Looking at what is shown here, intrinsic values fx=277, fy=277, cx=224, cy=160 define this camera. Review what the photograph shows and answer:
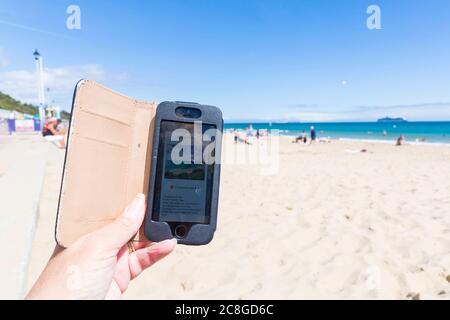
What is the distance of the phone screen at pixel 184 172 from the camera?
4.83 ft

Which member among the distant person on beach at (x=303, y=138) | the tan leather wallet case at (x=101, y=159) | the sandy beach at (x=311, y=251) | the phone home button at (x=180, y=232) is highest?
the distant person on beach at (x=303, y=138)

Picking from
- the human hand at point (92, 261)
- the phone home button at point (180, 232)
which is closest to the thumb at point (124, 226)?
the human hand at point (92, 261)

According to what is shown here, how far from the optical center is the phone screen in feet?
4.83

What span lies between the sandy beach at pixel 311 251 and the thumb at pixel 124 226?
50.3 inches

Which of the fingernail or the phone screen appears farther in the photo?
the phone screen

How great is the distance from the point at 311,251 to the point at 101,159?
97.8 inches

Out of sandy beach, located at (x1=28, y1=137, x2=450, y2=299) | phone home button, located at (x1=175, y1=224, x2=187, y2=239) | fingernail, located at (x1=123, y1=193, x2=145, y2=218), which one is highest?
fingernail, located at (x1=123, y1=193, x2=145, y2=218)

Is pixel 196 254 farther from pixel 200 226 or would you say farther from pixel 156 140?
pixel 156 140

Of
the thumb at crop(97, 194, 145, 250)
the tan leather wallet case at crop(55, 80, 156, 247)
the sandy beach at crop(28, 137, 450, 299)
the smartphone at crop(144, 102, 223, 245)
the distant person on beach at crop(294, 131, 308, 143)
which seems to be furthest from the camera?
the distant person on beach at crop(294, 131, 308, 143)

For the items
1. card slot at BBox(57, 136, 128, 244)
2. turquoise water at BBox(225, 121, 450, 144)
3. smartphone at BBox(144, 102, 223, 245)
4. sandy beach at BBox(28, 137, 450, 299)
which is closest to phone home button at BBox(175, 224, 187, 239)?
smartphone at BBox(144, 102, 223, 245)

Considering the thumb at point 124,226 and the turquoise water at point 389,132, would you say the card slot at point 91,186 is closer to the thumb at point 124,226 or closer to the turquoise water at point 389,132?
the thumb at point 124,226

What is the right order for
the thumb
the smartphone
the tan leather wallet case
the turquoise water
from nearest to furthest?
the tan leather wallet case
the thumb
the smartphone
the turquoise water

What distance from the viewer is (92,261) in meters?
1.27

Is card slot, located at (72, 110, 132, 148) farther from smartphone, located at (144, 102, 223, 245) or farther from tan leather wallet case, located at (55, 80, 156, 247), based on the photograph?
smartphone, located at (144, 102, 223, 245)
